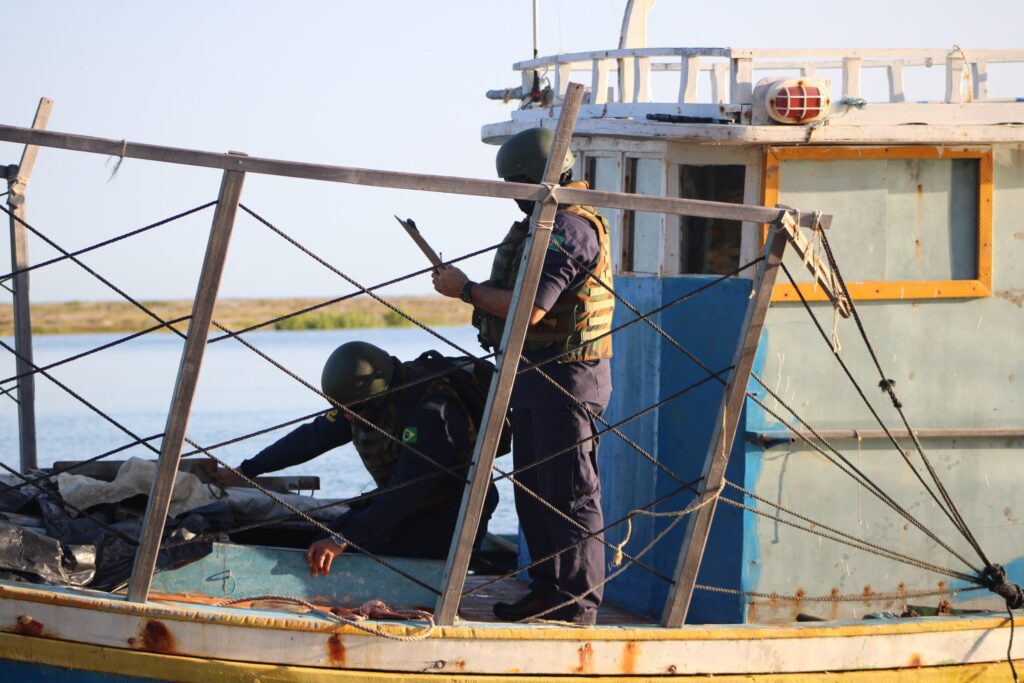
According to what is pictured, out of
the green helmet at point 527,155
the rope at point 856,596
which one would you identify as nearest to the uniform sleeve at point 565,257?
the green helmet at point 527,155

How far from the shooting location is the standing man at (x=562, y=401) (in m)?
5.00

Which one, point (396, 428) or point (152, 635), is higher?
point (396, 428)

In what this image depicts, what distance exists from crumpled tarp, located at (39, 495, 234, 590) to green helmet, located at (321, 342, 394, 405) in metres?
0.67

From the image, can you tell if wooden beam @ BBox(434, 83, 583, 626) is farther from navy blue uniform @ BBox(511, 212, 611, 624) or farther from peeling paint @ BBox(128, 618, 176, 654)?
peeling paint @ BBox(128, 618, 176, 654)

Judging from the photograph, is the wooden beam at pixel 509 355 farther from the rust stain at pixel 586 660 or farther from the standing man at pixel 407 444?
the rust stain at pixel 586 660

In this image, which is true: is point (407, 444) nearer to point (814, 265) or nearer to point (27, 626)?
point (27, 626)

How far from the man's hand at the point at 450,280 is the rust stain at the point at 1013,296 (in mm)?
2583

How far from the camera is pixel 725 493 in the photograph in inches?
230

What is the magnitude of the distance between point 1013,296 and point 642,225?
5.60ft

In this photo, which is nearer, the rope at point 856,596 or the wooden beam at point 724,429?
Answer: the wooden beam at point 724,429

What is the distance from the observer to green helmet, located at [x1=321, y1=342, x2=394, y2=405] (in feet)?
17.6

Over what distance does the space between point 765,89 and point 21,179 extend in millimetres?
3612

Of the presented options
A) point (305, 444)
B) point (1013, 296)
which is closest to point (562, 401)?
point (305, 444)

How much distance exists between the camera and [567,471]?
5.01m
